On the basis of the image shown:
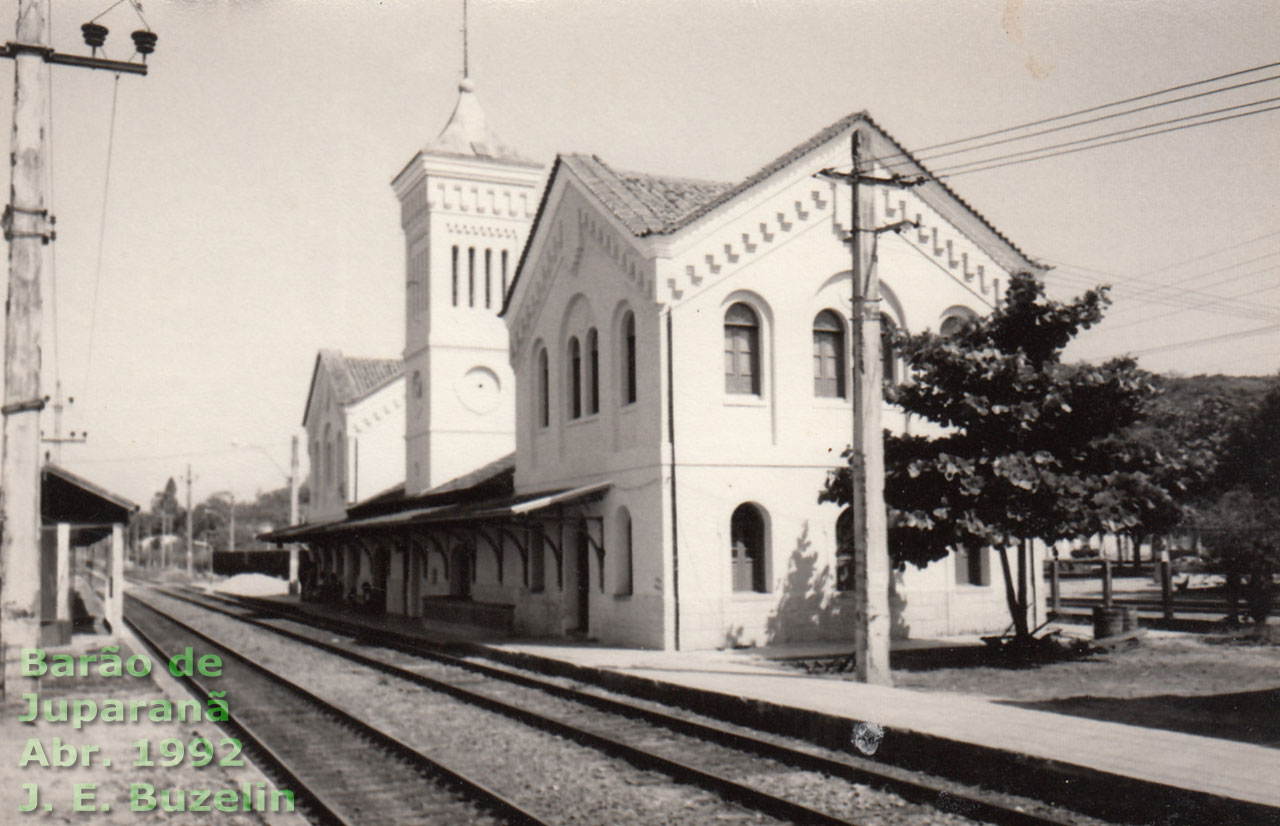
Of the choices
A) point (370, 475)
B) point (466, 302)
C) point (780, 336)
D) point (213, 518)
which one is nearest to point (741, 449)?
point (780, 336)

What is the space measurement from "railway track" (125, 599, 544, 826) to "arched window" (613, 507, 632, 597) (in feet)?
20.1

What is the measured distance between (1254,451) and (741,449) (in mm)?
11621

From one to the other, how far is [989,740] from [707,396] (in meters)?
10.3

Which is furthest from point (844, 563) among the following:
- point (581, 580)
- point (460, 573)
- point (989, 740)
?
point (460, 573)

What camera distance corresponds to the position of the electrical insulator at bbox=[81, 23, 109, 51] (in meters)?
12.8

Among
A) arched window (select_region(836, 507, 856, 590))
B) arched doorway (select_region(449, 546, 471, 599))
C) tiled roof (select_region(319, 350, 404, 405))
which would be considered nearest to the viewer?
arched window (select_region(836, 507, 856, 590))

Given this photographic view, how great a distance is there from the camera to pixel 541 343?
2503cm

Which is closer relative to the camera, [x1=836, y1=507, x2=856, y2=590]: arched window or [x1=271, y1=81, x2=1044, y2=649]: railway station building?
[x1=271, y1=81, x2=1044, y2=649]: railway station building

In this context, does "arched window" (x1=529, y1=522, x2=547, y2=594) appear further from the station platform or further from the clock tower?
the clock tower

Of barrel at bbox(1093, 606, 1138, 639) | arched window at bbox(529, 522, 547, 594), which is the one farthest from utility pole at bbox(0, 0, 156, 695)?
barrel at bbox(1093, 606, 1138, 639)

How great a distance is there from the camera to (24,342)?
1269cm

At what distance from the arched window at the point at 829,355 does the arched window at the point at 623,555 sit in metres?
4.20

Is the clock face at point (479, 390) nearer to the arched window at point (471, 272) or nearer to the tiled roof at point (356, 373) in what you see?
the arched window at point (471, 272)

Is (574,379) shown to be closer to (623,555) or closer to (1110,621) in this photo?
(623,555)
